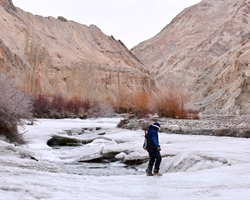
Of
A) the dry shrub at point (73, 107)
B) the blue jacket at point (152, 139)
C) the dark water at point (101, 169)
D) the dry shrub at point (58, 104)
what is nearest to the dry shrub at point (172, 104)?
the dry shrub at point (58, 104)

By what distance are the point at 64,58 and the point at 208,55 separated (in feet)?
144

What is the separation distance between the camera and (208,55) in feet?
323

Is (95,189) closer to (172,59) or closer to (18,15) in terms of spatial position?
(18,15)

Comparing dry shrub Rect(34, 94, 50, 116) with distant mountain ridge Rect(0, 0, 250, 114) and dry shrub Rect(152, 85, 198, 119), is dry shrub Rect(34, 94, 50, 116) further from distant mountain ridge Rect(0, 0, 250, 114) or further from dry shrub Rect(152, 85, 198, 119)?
dry shrub Rect(152, 85, 198, 119)

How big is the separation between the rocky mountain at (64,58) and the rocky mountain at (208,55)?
1478cm

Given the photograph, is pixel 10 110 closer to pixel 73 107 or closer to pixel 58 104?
pixel 58 104

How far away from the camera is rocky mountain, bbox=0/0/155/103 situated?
185ft

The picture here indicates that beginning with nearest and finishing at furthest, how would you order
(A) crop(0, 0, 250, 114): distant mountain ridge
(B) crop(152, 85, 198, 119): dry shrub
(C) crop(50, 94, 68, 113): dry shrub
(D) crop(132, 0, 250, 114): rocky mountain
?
(B) crop(152, 85, 198, 119): dry shrub
(C) crop(50, 94, 68, 113): dry shrub
(D) crop(132, 0, 250, 114): rocky mountain
(A) crop(0, 0, 250, 114): distant mountain ridge

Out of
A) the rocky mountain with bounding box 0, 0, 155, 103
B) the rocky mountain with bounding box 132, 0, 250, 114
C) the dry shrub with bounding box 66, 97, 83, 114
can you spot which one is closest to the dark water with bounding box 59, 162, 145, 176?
the rocky mountain with bounding box 132, 0, 250, 114

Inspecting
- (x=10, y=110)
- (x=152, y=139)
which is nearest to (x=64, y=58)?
(x=10, y=110)

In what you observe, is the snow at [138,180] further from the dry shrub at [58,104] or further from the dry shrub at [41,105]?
the dry shrub at [58,104]

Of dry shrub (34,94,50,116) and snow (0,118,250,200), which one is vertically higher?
dry shrub (34,94,50,116)

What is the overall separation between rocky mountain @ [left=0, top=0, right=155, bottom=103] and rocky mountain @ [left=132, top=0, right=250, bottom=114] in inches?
582

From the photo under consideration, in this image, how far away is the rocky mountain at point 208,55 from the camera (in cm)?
4507
